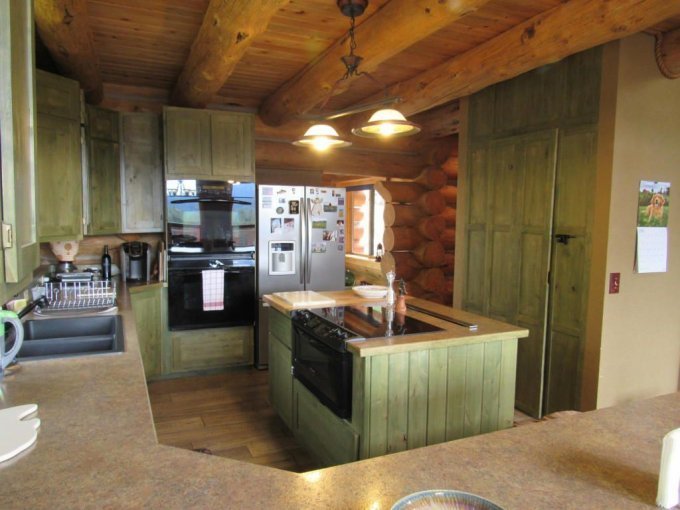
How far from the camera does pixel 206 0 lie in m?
2.69

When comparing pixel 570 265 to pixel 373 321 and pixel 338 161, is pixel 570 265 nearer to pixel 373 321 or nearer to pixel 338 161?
pixel 373 321

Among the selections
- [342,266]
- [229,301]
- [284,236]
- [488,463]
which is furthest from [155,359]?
[488,463]

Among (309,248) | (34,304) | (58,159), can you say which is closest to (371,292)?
(309,248)

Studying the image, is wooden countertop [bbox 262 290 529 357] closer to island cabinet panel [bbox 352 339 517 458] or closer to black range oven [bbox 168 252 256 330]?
island cabinet panel [bbox 352 339 517 458]

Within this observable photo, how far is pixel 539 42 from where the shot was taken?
113 inches

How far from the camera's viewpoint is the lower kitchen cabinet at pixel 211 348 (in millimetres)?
4363

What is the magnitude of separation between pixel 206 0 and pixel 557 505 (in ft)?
9.25

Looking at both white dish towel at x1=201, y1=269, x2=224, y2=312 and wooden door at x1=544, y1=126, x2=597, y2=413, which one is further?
white dish towel at x1=201, y1=269, x2=224, y2=312

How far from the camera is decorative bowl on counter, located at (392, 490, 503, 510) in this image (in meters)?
0.91

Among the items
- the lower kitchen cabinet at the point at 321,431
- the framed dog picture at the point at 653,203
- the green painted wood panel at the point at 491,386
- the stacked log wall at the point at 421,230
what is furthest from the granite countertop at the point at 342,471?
the stacked log wall at the point at 421,230

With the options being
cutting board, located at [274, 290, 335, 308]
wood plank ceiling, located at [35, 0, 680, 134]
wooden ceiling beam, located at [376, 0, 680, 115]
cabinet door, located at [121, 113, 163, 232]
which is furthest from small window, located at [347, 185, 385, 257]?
cutting board, located at [274, 290, 335, 308]

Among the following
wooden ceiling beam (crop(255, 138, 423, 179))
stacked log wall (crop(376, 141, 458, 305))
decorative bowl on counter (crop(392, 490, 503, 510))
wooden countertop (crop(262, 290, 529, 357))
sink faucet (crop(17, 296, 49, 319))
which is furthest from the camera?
stacked log wall (crop(376, 141, 458, 305))

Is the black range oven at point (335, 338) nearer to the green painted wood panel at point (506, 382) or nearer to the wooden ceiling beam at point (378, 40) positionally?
the green painted wood panel at point (506, 382)

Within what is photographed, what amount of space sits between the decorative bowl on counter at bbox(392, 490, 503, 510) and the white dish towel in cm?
369
